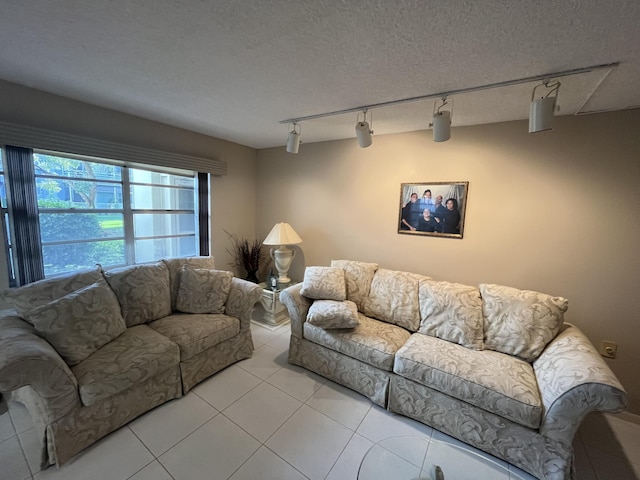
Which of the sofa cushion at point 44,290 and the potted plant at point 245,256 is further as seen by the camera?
the potted plant at point 245,256

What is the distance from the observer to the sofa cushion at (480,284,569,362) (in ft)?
5.79

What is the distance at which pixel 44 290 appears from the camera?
1732mm

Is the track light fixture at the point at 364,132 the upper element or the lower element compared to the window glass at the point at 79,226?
upper

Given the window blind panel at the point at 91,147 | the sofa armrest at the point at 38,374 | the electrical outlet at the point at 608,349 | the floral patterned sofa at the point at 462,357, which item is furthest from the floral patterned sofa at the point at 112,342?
the electrical outlet at the point at 608,349

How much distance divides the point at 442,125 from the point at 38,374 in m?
2.72

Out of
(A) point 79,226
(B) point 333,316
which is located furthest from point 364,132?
(A) point 79,226

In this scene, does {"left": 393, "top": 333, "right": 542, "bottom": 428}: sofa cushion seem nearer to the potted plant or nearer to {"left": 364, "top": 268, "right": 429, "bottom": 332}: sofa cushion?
{"left": 364, "top": 268, "right": 429, "bottom": 332}: sofa cushion

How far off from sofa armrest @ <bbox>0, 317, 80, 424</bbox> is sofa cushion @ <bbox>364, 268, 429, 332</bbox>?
2108mm

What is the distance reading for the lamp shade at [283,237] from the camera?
3.06 meters

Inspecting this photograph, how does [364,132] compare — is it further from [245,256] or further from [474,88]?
[245,256]

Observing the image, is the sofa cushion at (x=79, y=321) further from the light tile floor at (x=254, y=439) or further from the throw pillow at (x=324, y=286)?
the throw pillow at (x=324, y=286)

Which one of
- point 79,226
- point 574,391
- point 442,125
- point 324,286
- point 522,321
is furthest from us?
point 324,286

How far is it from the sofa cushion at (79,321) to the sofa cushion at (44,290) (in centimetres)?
10

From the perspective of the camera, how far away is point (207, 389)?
2021 millimetres
